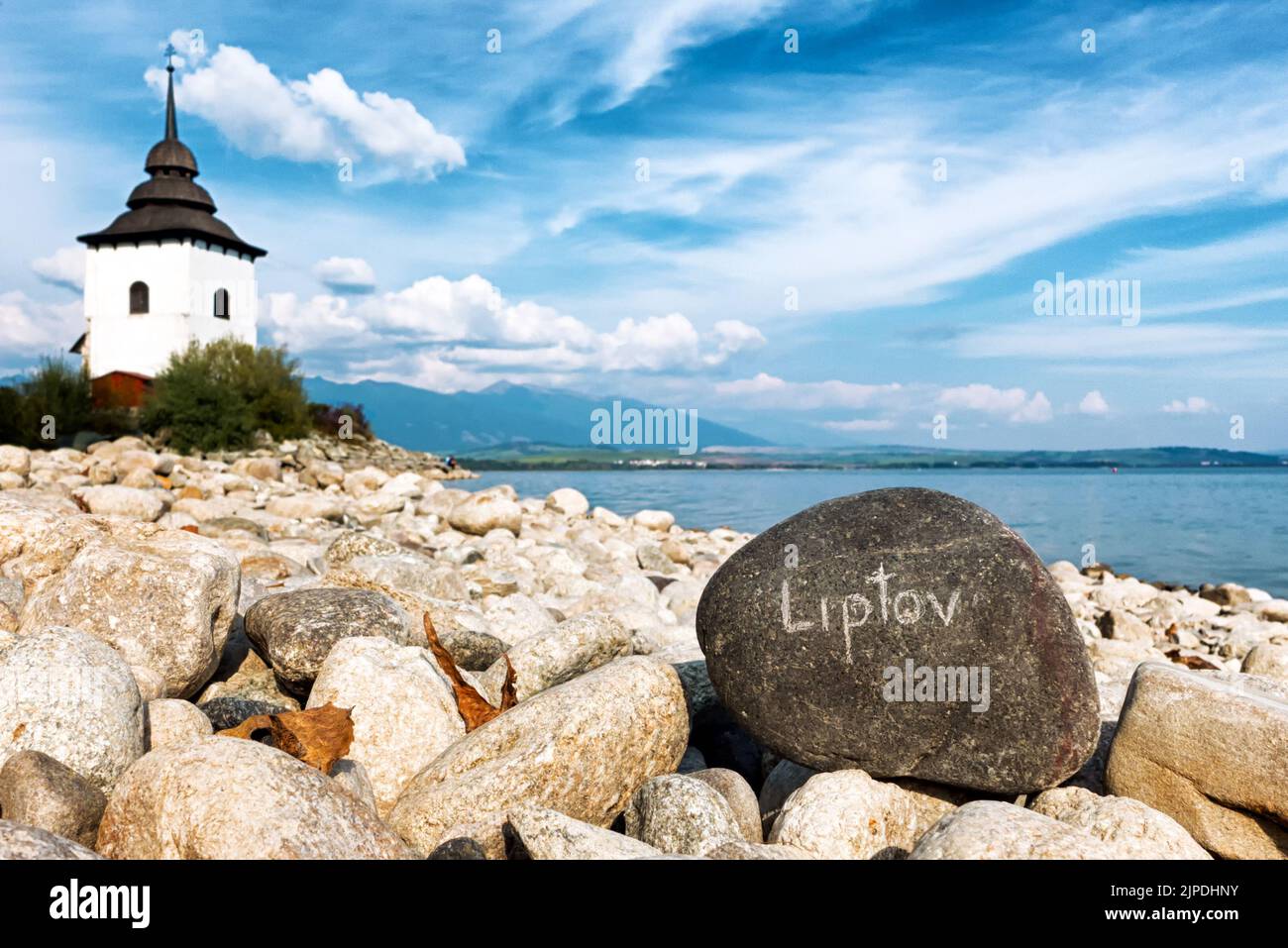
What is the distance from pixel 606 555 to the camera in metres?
16.8

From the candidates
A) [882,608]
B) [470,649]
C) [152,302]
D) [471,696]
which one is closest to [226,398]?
[152,302]

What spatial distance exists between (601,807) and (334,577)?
12.9ft

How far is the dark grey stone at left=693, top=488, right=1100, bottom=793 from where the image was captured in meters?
4.76

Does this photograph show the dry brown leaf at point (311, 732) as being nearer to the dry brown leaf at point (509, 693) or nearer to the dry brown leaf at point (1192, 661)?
the dry brown leaf at point (509, 693)

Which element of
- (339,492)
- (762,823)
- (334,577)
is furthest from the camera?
(339,492)

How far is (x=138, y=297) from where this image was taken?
4853cm

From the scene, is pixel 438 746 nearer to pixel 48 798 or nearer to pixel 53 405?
pixel 48 798

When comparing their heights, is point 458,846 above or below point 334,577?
below

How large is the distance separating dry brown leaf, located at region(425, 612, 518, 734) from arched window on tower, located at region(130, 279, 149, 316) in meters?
49.8

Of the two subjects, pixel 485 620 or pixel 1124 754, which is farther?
pixel 485 620

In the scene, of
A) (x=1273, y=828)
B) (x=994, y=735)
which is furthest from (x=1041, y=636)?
(x=1273, y=828)

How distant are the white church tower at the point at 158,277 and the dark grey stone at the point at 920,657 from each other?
47939 millimetres

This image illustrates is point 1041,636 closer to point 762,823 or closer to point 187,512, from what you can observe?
point 762,823

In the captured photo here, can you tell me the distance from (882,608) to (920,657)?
308 millimetres
